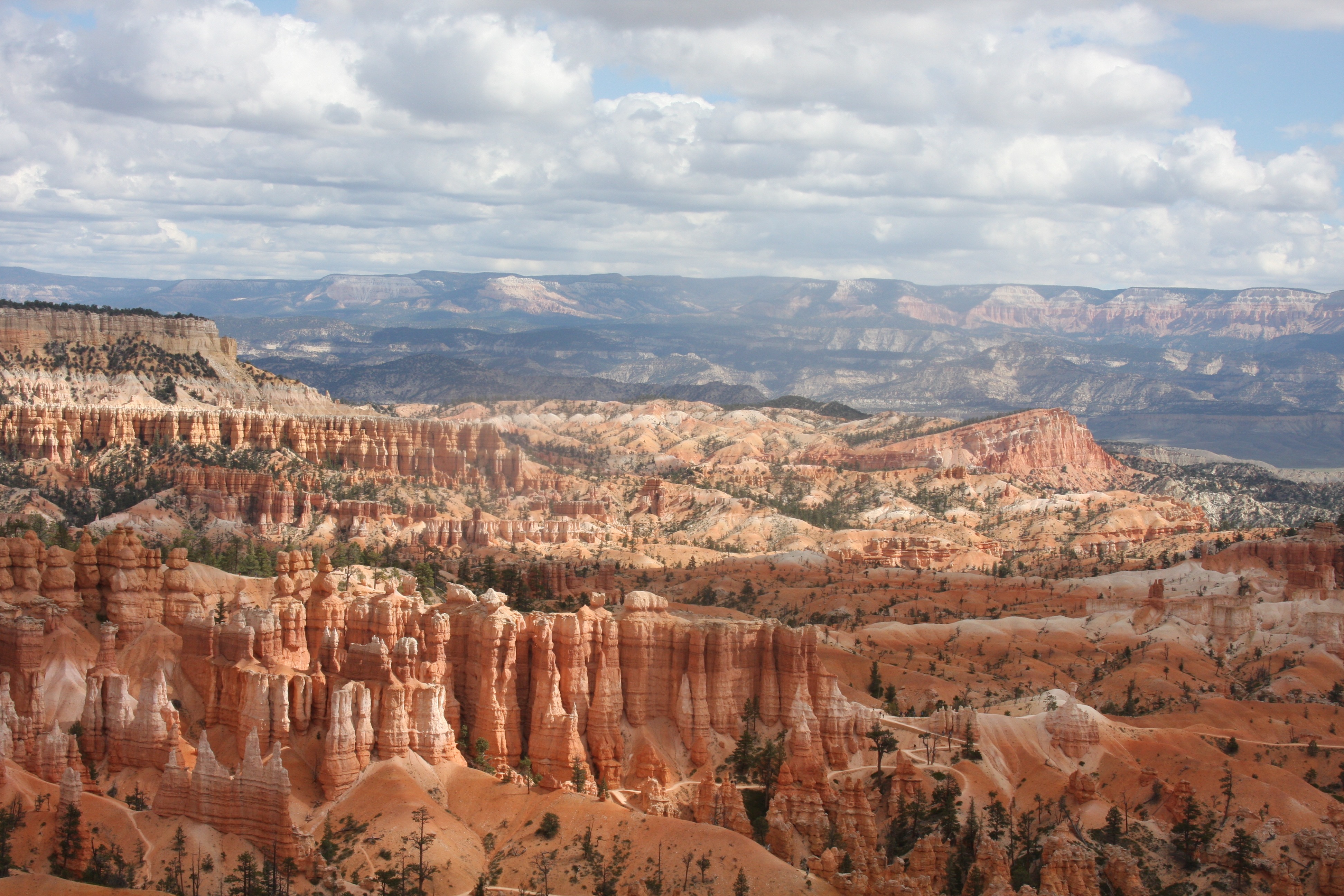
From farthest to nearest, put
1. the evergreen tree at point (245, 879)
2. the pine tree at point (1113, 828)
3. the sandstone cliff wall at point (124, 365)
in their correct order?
the sandstone cliff wall at point (124, 365) → the pine tree at point (1113, 828) → the evergreen tree at point (245, 879)

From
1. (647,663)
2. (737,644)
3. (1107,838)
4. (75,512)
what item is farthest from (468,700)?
(75,512)

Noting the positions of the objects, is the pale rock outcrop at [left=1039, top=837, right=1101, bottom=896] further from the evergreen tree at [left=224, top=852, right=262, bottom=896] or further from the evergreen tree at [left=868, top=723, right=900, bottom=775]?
the evergreen tree at [left=224, top=852, right=262, bottom=896]

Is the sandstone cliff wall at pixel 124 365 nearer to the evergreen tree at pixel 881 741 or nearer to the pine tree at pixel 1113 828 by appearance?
the evergreen tree at pixel 881 741

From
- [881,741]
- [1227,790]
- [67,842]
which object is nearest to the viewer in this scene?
[67,842]

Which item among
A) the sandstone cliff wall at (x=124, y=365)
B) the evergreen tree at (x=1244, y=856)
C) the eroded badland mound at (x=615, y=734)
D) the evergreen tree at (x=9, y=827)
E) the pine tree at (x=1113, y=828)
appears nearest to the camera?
the evergreen tree at (x=9, y=827)

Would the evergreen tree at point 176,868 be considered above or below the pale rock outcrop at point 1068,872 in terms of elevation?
above

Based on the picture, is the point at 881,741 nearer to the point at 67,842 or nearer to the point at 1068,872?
the point at 1068,872

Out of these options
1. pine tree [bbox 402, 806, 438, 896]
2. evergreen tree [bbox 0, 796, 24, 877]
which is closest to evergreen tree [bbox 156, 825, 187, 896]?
evergreen tree [bbox 0, 796, 24, 877]

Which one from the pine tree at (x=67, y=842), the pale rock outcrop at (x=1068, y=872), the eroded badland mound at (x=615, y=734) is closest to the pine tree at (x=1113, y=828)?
the eroded badland mound at (x=615, y=734)

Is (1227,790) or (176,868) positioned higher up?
(176,868)

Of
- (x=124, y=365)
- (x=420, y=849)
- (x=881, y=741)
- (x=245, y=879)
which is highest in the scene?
(x=124, y=365)

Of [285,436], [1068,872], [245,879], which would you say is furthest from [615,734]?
[285,436]
